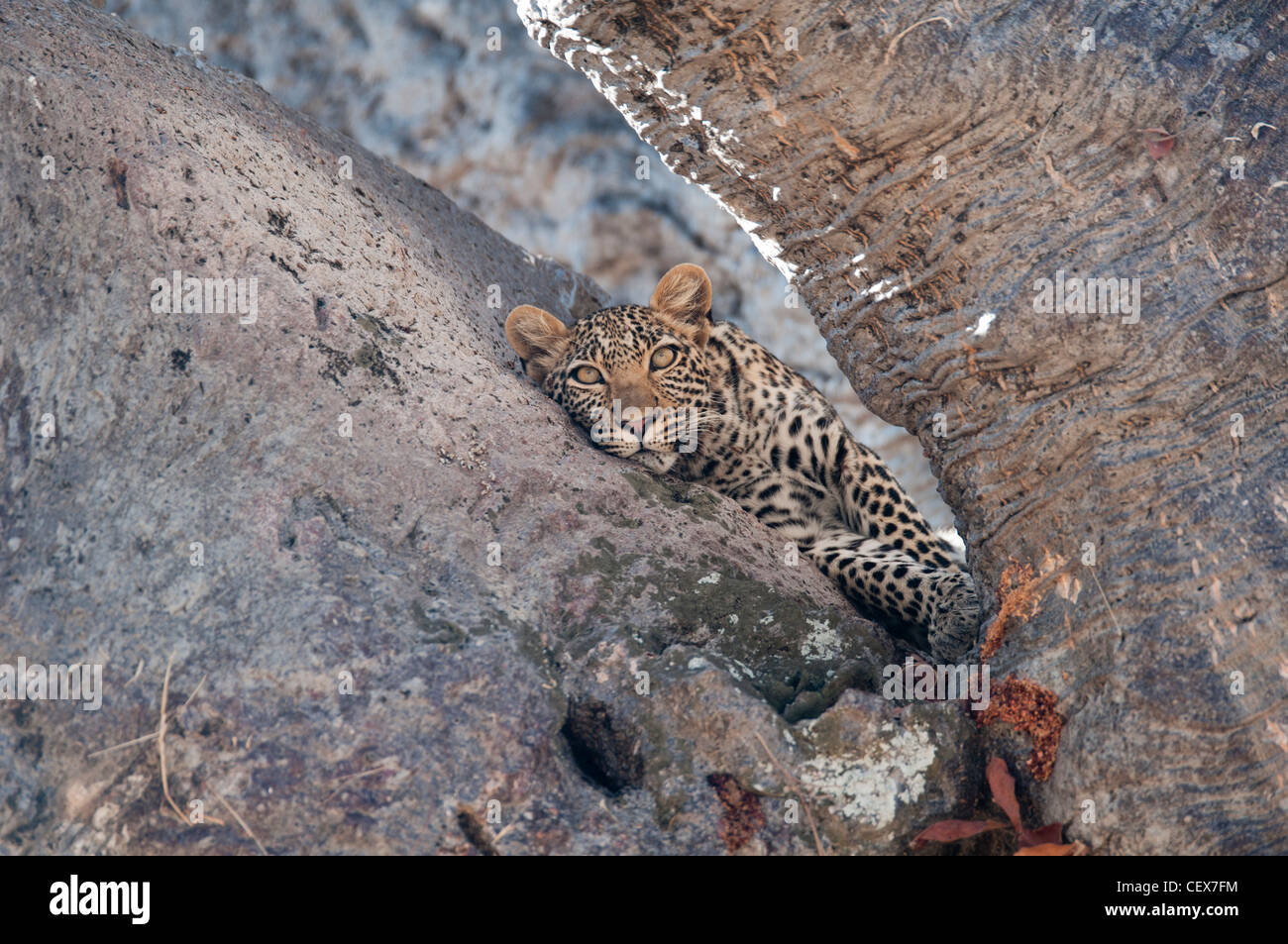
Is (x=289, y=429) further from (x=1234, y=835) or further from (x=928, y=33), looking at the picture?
(x=1234, y=835)

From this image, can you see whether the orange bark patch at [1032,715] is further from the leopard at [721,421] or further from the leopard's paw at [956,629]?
the leopard at [721,421]

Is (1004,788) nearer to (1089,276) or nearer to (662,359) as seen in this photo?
(1089,276)

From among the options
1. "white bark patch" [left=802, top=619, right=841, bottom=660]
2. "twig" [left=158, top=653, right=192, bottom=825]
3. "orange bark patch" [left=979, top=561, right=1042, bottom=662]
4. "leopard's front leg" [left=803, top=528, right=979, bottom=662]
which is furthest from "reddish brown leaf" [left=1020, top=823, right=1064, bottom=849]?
"twig" [left=158, top=653, right=192, bottom=825]

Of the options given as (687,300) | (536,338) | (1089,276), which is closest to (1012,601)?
(1089,276)

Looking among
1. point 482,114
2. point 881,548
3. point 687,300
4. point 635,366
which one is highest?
point 482,114

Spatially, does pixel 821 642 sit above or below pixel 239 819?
above

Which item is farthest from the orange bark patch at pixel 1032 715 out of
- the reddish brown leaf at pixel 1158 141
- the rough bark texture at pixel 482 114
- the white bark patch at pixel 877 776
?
the rough bark texture at pixel 482 114

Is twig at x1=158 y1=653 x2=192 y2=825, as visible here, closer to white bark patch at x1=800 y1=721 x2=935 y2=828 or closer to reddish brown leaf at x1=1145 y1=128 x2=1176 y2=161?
white bark patch at x1=800 y1=721 x2=935 y2=828

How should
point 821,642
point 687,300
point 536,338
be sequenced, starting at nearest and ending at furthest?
point 821,642 < point 536,338 < point 687,300

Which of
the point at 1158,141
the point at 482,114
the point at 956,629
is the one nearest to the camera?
the point at 1158,141
